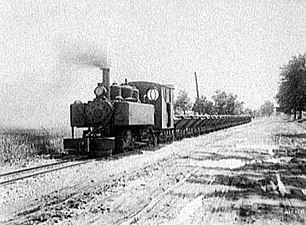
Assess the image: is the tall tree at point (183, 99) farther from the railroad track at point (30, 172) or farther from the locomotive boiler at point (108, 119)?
the railroad track at point (30, 172)

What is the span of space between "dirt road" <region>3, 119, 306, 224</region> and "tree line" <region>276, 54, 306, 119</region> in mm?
18394

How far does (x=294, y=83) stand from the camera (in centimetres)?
2688

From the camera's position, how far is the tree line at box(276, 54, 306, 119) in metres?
25.8

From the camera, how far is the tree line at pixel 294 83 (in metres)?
25.8

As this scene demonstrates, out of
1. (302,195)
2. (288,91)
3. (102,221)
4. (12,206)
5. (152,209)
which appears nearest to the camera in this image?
(102,221)

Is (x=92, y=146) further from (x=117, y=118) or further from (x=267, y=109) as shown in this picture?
(x=267, y=109)

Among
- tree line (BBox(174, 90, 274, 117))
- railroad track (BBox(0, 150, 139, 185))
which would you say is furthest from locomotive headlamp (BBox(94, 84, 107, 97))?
tree line (BBox(174, 90, 274, 117))

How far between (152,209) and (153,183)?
72.1 inches

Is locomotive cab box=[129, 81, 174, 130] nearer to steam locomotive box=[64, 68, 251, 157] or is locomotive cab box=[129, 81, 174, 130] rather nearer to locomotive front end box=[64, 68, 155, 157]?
steam locomotive box=[64, 68, 251, 157]

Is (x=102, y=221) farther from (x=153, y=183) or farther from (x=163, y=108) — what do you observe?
(x=163, y=108)

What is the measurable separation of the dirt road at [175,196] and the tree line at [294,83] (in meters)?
18.4

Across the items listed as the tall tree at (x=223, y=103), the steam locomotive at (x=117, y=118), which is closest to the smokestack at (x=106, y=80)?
the steam locomotive at (x=117, y=118)

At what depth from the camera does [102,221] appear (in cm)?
454

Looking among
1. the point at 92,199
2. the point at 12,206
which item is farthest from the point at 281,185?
the point at 12,206
